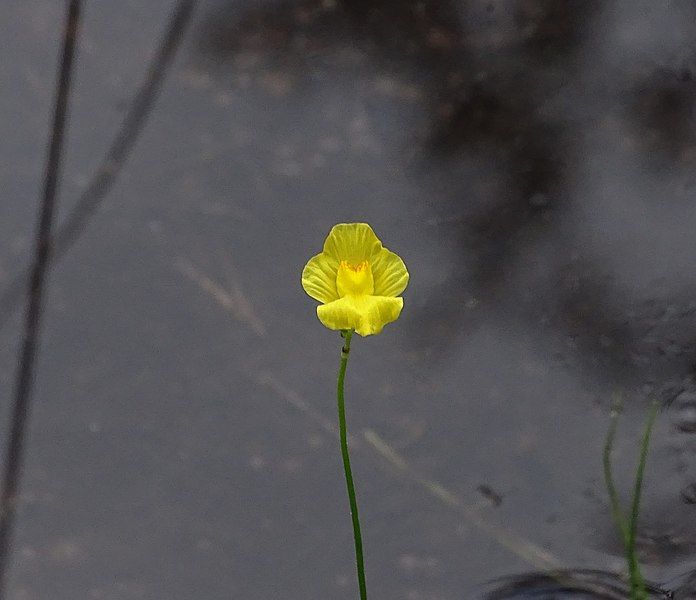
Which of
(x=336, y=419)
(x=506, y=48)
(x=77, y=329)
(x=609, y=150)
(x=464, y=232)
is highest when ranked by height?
(x=506, y=48)

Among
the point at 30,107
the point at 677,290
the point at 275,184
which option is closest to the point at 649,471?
the point at 677,290

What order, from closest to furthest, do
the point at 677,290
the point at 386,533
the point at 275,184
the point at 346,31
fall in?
the point at 386,533 < the point at 677,290 < the point at 275,184 < the point at 346,31

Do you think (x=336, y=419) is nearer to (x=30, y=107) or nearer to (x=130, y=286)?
(x=130, y=286)

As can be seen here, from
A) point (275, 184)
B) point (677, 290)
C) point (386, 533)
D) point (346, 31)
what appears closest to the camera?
point (386, 533)

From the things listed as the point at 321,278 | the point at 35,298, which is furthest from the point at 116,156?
the point at 321,278

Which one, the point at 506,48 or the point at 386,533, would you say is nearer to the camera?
the point at 386,533

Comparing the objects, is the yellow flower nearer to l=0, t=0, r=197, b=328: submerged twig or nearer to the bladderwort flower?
the bladderwort flower

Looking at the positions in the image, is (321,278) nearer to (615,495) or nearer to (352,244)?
(352,244)
